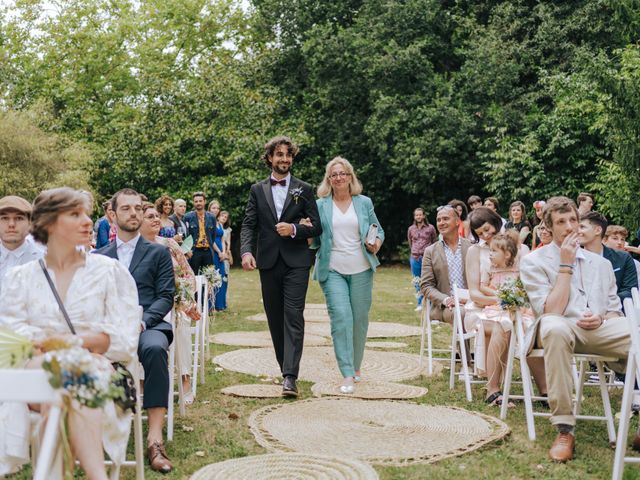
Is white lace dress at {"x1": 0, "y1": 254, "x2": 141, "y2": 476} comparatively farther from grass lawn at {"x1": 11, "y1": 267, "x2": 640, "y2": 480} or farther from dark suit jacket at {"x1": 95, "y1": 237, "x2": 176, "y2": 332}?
dark suit jacket at {"x1": 95, "y1": 237, "x2": 176, "y2": 332}

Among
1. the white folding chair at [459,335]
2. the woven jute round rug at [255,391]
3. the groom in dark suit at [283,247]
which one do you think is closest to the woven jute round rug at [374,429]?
the woven jute round rug at [255,391]

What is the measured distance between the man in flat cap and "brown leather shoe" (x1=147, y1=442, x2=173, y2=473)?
164cm

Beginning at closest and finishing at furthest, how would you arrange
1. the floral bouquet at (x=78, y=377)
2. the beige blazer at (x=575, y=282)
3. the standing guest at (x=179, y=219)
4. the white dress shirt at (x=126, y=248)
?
the floral bouquet at (x=78, y=377)
the beige blazer at (x=575, y=282)
the white dress shirt at (x=126, y=248)
the standing guest at (x=179, y=219)

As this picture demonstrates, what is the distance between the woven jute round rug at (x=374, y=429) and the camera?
4664 millimetres

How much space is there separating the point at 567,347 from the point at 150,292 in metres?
2.76

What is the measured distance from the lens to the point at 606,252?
600 centimetres

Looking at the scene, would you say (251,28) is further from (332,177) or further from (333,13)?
(332,177)

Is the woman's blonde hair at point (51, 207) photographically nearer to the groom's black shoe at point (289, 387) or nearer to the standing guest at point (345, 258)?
the groom's black shoe at point (289, 387)

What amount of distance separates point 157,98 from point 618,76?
16.1 meters

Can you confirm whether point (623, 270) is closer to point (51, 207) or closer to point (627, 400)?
point (627, 400)

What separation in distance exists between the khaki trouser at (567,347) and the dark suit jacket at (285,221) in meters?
2.36

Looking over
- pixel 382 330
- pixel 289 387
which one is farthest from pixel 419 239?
pixel 289 387

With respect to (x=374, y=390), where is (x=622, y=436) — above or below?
above

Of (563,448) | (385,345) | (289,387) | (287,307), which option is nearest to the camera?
(563,448)
